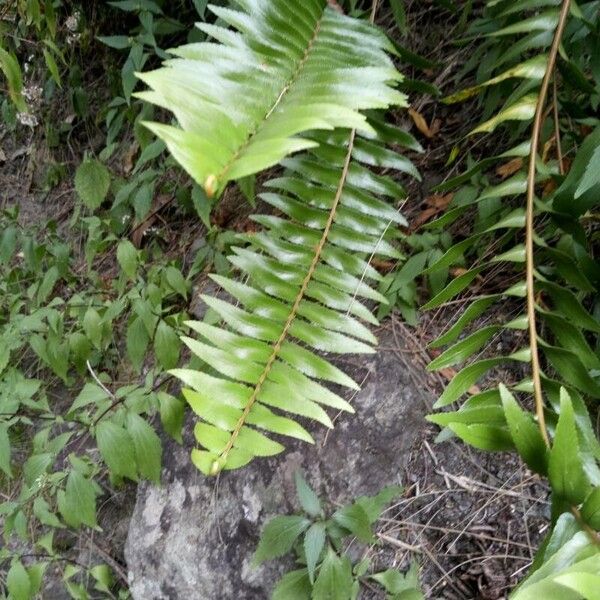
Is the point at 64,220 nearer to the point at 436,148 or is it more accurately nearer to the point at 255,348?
the point at 436,148

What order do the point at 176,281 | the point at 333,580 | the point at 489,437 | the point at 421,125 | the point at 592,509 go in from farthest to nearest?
1. the point at 176,281
2. the point at 421,125
3. the point at 333,580
4. the point at 489,437
5. the point at 592,509

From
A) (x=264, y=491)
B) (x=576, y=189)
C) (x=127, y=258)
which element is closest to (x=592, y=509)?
(x=576, y=189)

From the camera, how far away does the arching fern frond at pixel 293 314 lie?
2.40 ft

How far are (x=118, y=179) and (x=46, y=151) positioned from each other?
63cm

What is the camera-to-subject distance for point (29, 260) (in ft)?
6.57

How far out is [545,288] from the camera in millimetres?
896

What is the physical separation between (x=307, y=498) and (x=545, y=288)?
2.18ft

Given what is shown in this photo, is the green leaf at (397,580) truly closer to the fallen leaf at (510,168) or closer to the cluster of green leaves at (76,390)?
the cluster of green leaves at (76,390)

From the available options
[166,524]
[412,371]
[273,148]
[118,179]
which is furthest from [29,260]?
[273,148]

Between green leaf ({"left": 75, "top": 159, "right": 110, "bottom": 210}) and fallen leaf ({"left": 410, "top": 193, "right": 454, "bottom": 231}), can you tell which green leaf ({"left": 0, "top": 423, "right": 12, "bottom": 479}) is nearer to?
green leaf ({"left": 75, "top": 159, "right": 110, "bottom": 210})

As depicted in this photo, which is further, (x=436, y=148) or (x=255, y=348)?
(x=436, y=148)

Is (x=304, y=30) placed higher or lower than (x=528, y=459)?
higher

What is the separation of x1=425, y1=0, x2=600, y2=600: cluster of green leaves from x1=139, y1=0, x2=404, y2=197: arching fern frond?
11.1 inches

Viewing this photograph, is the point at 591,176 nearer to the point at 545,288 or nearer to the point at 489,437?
the point at 545,288
